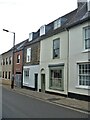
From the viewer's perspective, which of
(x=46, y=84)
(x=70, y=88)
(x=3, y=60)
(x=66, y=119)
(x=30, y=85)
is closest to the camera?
(x=66, y=119)

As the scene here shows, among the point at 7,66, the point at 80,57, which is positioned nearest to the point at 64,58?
the point at 80,57

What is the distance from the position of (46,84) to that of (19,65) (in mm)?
13002

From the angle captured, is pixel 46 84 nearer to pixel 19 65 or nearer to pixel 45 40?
pixel 45 40

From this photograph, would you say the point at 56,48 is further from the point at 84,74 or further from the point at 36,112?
the point at 36,112

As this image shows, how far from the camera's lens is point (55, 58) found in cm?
2434

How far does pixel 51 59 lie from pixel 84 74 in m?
6.82

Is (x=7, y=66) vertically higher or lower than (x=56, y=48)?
lower

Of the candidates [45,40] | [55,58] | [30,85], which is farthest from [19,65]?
[55,58]

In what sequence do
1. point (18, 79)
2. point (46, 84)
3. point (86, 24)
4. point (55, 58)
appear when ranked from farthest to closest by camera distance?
point (18, 79)
point (46, 84)
point (55, 58)
point (86, 24)

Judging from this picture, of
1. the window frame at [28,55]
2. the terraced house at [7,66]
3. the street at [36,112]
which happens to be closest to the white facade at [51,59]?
the window frame at [28,55]

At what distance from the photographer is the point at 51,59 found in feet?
82.9

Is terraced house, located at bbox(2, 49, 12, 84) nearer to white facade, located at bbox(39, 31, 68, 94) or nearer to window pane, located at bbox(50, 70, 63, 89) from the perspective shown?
white facade, located at bbox(39, 31, 68, 94)

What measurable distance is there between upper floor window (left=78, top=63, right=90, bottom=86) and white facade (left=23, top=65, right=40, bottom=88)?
34.6 ft

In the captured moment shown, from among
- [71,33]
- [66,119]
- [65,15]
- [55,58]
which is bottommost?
[66,119]
